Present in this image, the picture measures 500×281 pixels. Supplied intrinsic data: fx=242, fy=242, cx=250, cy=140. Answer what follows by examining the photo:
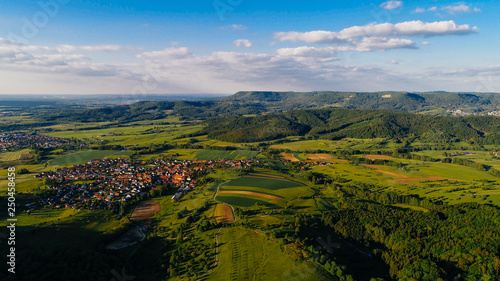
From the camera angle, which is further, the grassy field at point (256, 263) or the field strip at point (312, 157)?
the field strip at point (312, 157)

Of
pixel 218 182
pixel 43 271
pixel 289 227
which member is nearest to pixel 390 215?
pixel 289 227

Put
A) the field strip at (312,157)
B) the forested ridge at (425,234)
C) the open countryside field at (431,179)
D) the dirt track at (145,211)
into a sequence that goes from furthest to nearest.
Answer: the field strip at (312,157) < the open countryside field at (431,179) < the dirt track at (145,211) < the forested ridge at (425,234)

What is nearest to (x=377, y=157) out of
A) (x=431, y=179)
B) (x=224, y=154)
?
(x=431, y=179)

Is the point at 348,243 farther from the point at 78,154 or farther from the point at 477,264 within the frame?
the point at 78,154

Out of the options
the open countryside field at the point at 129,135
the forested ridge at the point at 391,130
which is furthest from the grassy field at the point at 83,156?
the forested ridge at the point at 391,130

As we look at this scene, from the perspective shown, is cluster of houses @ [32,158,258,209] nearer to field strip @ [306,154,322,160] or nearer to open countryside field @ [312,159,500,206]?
field strip @ [306,154,322,160]

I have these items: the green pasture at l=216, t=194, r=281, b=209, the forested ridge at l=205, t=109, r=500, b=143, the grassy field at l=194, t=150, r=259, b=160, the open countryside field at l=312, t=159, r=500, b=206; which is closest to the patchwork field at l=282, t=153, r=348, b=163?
the open countryside field at l=312, t=159, r=500, b=206

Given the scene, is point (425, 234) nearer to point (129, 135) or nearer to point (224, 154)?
point (224, 154)

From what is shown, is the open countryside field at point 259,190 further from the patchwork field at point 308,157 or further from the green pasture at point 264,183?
the patchwork field at point 308,157
